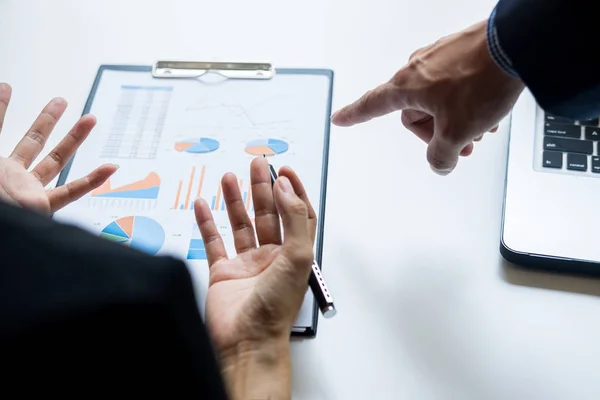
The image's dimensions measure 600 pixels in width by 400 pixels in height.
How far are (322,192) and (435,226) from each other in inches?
4.9

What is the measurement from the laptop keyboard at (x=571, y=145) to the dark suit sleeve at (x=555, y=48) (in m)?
0.12

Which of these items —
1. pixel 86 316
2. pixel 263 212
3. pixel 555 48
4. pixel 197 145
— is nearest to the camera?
pixel 86 316

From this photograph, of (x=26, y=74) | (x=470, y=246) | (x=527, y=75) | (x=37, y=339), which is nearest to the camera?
(x=37, y=339)

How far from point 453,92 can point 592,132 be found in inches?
8.2

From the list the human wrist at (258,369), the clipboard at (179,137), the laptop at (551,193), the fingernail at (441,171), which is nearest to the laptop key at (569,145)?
the laptop at (551,193)

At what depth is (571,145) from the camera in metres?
0.61

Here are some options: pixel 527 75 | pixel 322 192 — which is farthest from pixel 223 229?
pixel 527 75

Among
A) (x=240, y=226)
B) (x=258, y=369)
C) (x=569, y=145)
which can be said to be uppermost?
(x=569, y=145)

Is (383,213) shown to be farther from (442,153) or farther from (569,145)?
(569,145)

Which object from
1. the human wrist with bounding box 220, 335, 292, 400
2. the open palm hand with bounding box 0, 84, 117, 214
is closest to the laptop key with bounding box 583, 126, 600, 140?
the human wrist with bounding box 220, 335, 292, 400

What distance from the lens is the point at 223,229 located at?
59cm

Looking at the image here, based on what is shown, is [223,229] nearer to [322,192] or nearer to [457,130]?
[322,192]

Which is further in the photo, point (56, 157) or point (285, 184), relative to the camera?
point (56, 157)

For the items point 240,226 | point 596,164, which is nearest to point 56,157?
point 240,226
